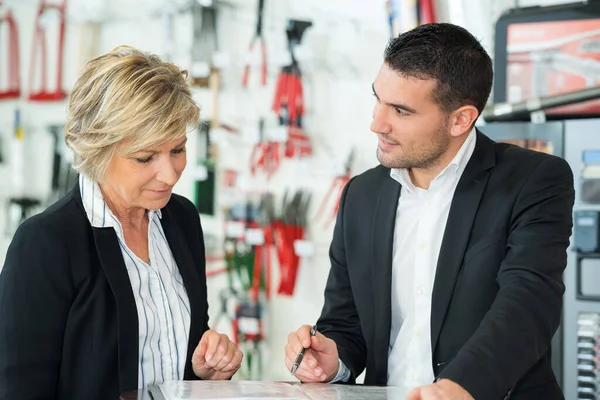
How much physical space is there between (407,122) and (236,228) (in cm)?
233

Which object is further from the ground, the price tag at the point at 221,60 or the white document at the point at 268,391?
the price tag at the point at 221,60

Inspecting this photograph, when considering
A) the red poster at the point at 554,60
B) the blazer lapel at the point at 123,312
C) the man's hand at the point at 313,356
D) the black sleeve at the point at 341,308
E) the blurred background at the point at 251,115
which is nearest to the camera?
the blazer lapel at the point at 123,312

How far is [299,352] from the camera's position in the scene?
170 cm

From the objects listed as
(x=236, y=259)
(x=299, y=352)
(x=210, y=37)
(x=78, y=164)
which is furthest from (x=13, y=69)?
(x=299, y=352)

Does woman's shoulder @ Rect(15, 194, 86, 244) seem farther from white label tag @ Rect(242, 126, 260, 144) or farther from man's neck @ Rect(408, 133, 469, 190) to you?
white label tag @ Rect(242, 126, 260, 144)

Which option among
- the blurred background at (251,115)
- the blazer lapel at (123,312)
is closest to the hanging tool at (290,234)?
the blurred background at (251,115)

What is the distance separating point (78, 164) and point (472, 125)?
911 millimetres

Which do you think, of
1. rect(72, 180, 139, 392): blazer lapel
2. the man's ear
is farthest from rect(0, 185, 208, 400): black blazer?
the man's ear

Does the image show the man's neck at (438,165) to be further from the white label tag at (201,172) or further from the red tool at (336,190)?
the white label tag at (201,172)

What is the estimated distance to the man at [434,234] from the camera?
1732 millimetres

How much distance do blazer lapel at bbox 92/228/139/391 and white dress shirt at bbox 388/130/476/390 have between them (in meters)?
0.60

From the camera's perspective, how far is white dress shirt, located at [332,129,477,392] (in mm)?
1798

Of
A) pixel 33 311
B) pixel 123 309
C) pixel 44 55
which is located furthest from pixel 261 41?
pixel 33 311

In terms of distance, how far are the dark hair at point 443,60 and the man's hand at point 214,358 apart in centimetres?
74
